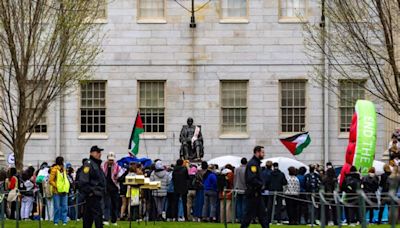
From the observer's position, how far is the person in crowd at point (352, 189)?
3284cm

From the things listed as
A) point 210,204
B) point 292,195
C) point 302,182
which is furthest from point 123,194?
point 302,182

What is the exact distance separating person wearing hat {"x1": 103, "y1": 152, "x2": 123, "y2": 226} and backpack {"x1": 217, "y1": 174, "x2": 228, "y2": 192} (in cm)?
350

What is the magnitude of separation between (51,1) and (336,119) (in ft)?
42.6

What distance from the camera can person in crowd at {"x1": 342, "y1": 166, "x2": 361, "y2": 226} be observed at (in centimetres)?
3284

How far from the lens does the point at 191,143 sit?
145 feet

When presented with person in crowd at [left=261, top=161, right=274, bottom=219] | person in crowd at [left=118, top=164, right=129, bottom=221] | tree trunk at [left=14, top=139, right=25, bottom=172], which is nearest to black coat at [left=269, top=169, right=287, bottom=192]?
person in crowd at [left=261, top=161, right=274, bottom=219]

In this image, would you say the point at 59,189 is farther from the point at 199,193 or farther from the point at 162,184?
the point at 199,193

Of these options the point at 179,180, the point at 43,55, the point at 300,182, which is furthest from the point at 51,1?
the point at 300,182

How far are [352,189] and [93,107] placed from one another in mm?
Result: 17253

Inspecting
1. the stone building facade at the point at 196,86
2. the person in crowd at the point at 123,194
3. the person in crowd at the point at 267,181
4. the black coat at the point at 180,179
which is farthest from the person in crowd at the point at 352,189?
the stone building facade at the point at 196,86

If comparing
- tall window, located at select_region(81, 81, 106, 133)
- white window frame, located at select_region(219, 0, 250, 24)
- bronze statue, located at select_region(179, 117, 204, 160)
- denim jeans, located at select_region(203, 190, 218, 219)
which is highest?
white window frame, located at select_region(219, 0, 250, 24)

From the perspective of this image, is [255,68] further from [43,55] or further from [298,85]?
[43,55]

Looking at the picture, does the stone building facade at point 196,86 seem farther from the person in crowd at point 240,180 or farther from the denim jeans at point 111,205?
the denim jeans at point 111,205

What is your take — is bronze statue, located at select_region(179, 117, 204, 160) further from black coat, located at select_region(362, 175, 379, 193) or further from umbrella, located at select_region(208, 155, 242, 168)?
black coat, located at select_region(362, 175, 379, 193)
